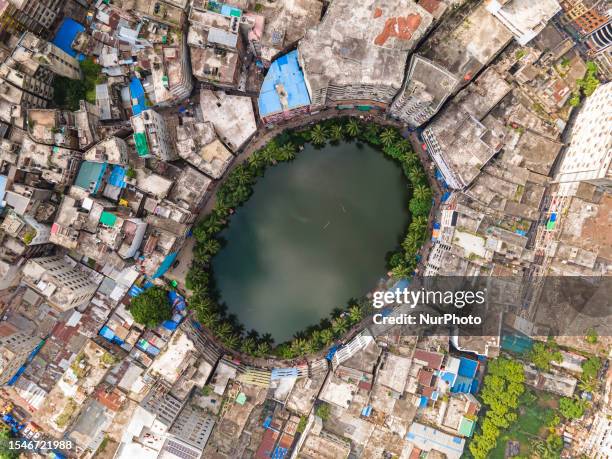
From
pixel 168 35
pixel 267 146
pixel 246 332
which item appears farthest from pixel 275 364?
pixel 168 35

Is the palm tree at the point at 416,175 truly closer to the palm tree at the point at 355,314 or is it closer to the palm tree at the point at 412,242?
the palm tree at the point at 412,242

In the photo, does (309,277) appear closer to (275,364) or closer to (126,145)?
(275,364)

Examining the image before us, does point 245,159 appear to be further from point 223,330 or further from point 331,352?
point 331,352

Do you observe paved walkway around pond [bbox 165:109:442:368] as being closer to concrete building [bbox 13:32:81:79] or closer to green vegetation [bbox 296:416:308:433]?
green vegetation [bbox 296:416:308:433]

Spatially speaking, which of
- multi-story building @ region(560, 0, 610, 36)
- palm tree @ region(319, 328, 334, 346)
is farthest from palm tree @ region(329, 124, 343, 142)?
multi-story building @ region(560, 0, 610, 36)

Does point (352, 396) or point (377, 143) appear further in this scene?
point (377, 143)

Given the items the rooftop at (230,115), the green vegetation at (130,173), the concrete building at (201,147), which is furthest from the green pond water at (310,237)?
the green vegetation at (130,173)
